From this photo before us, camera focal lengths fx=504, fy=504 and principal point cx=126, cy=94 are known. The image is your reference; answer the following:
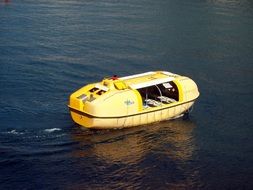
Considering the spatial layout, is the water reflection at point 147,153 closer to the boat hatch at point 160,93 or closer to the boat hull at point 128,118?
the boat hull at point 128,118

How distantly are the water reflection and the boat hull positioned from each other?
56 cm

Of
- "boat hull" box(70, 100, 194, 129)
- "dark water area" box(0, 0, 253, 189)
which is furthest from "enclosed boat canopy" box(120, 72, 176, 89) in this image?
"dark water area" box(0, 0, 253, 189)

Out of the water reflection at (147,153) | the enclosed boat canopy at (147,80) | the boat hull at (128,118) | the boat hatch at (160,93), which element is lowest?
the water reflection at (147,153)

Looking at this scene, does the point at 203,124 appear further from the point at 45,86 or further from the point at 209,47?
the point at 209,47

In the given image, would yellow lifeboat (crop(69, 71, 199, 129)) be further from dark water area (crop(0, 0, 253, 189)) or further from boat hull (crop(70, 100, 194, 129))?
dark water area (crop(0, 0, 253, 189))

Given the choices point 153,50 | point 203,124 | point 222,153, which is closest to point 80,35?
point 153,50

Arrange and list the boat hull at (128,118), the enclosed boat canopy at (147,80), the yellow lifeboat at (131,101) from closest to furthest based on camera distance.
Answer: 1. the yellow lifeboat at (131,101)
2. the boat hull at (128,118)
3. the enclosed boat canopy at (147,80)

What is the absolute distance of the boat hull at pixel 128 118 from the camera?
4062 cm

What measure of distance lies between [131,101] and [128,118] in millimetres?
1490

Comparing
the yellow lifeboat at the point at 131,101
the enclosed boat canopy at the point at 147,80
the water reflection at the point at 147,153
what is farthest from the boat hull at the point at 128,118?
the enclosed boat canopy at the point at 147,80

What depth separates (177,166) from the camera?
37.3 m

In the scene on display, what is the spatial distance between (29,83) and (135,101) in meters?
15.5

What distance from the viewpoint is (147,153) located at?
39.2 m

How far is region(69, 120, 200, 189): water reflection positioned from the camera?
116 feet
